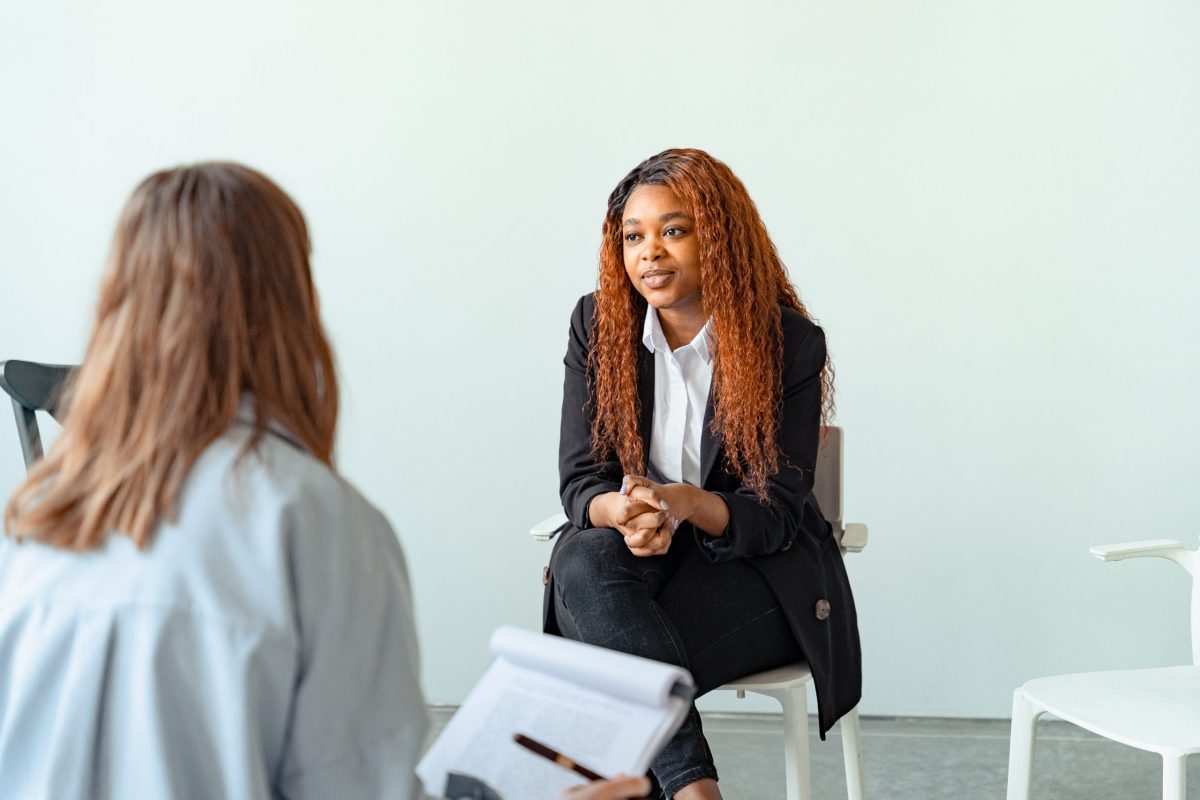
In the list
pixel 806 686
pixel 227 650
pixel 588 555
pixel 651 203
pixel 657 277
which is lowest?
pixel 806 686

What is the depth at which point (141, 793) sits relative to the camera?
2.94ft

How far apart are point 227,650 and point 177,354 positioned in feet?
0.76

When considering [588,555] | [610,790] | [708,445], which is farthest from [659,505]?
[610,790]

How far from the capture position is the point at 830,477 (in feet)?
7.29

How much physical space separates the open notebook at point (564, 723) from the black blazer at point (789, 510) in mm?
814

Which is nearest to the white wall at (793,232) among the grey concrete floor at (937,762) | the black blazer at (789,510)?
the grey concrete floor at (937,762)

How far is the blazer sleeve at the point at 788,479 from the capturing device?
6.30 ft

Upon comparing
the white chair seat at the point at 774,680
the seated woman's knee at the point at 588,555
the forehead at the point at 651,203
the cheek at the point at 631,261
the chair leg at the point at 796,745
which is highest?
the forehead at the point at 651,203

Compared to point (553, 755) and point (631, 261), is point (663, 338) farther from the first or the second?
point (553, 755)

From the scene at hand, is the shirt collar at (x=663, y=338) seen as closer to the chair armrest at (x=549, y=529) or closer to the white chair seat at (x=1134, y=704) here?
the chair armrest at (x=549, y=529)

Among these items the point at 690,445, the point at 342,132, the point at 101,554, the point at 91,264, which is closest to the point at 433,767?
the point at 101,554

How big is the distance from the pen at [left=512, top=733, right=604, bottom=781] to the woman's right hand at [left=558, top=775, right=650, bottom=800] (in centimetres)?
2

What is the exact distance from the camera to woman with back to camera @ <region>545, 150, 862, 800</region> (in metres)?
1.87

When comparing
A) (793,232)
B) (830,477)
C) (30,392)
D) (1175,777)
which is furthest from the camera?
(793,232)
